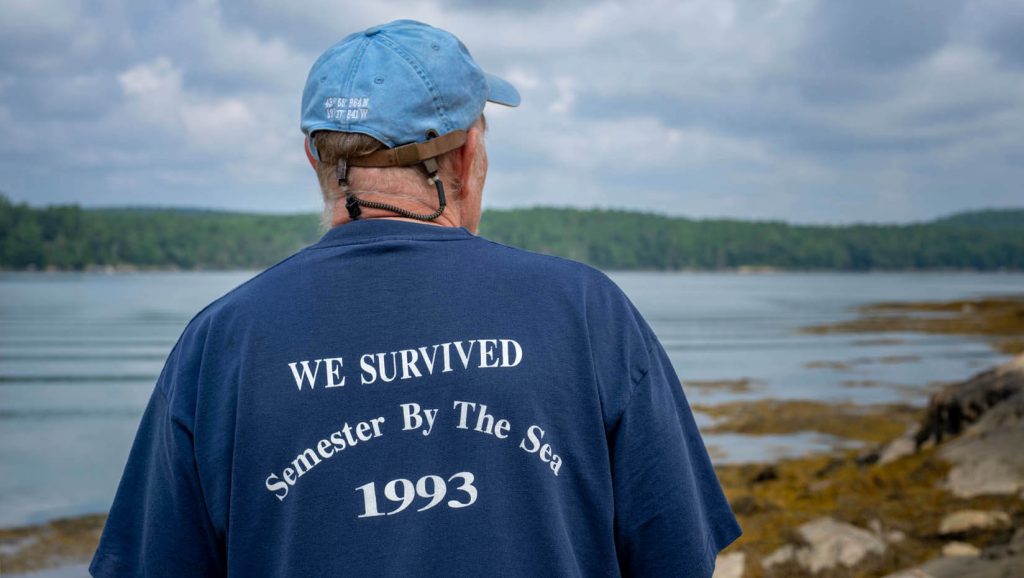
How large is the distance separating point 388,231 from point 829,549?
6.35m

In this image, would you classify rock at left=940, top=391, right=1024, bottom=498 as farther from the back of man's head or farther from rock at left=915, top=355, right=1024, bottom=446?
A: the back of man's head

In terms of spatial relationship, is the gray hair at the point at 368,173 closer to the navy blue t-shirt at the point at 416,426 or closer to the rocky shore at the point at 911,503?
the navy blue t-shirt at the point at 416,426

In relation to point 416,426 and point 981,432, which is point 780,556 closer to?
point 981,432

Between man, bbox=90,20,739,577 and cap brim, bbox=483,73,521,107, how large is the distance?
0.14 metres

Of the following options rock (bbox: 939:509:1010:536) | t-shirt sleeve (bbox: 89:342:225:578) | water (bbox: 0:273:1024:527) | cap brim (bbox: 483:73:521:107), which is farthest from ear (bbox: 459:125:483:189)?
water (bbox: 0:273:1024:527)

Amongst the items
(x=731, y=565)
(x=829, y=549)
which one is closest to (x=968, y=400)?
(x=829, y=549)

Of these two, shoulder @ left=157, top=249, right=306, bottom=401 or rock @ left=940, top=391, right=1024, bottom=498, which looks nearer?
shoulder @ left=157, top=249, right=306, bottom=401

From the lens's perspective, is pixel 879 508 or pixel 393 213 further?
pixel 879 508

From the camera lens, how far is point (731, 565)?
748cm

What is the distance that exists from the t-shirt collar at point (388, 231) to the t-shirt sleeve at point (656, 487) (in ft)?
1.67

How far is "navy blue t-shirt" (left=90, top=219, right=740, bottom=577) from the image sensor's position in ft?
6.14

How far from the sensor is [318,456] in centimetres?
188

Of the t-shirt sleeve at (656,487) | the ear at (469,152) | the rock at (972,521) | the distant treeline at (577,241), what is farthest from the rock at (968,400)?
the distant treeline at (577,241)

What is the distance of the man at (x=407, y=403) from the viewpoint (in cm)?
187
